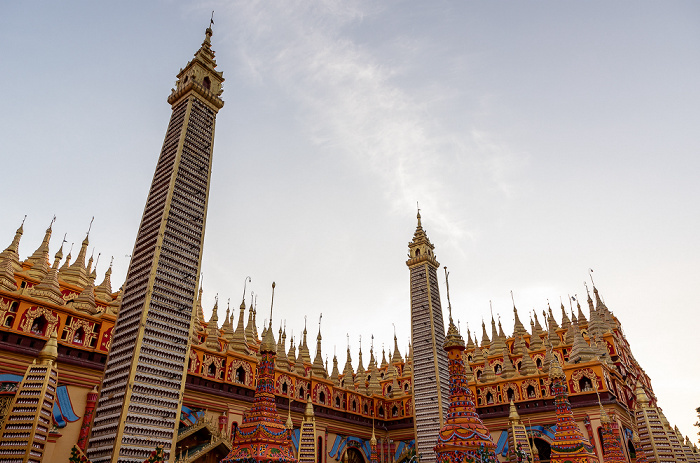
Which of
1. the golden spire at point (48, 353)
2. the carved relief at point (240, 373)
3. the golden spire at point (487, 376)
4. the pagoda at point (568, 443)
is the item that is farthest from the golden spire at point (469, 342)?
the golden spire at point (48, 353)

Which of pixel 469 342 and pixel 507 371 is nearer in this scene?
pixel 507 371

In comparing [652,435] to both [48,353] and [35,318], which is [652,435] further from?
[35,318]

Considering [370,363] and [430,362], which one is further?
[370,363]

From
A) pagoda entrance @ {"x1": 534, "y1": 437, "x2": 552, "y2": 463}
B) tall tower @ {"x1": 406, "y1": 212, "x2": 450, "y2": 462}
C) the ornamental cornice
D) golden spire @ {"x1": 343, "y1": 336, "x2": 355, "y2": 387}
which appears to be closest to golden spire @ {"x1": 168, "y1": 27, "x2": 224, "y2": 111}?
the ornamental cornice

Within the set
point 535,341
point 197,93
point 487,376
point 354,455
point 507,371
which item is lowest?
point 354,455

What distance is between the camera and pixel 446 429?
1194 cm

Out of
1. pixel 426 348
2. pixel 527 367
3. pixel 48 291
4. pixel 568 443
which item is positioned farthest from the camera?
pixel 527 367

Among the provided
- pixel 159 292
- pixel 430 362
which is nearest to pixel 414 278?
pixel 430 362

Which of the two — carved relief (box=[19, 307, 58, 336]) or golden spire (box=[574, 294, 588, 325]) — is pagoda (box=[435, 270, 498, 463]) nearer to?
carved relief (box=[19, 307, 58, 336])

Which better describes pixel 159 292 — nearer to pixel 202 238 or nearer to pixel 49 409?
pixel 202 238

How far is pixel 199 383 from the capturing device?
2495cm

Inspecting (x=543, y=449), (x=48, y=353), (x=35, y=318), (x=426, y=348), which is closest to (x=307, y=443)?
(x=48, y=353)

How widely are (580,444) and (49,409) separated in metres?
13.1

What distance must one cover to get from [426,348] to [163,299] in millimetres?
17602
